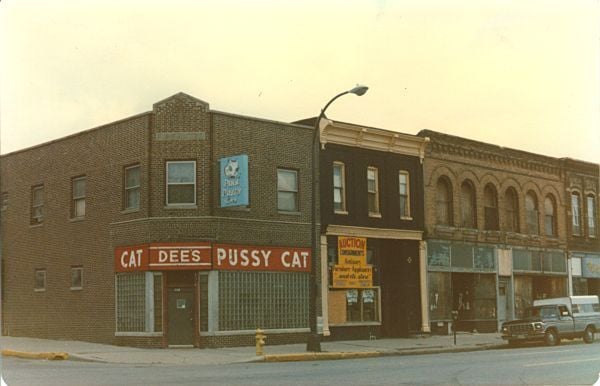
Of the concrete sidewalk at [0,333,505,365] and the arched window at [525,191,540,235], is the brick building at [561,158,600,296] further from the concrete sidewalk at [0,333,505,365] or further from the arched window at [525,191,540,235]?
the concrete sidewalk at [0,333,505,365]

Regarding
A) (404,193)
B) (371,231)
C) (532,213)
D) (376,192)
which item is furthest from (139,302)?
(532,213)

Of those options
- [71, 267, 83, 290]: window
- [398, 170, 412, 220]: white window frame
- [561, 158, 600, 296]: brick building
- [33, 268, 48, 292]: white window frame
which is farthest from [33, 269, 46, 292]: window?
[561, 158, 600, 296]: brick building

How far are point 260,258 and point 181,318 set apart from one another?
3.64m

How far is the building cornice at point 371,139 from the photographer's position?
32125mm

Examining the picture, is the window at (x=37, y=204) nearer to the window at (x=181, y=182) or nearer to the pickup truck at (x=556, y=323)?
the window at (x=181, y=182)

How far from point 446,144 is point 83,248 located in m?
17.0

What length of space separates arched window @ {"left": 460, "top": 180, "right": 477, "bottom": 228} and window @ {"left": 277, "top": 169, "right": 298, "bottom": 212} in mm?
10675

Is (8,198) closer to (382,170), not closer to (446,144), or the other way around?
(382,170)

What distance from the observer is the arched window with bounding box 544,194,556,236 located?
43.4 metres

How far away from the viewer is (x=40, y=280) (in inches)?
1302

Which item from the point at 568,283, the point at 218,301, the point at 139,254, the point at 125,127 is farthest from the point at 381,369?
the point at 568,283

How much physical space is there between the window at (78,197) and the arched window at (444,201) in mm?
15840

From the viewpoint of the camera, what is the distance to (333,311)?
32.0m

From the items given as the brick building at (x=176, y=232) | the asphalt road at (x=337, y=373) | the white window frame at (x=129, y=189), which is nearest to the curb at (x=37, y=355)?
the asphalt road at (x=337, y=373)
